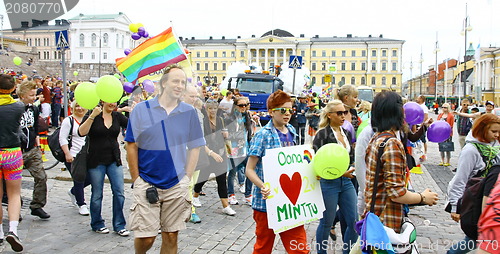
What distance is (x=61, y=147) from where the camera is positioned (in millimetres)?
6254

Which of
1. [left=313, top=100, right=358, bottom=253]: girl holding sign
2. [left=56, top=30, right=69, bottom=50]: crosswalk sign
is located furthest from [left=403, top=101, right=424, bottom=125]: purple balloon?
[left=56, top=30, right=69, bottom=50]: crosswalk sign

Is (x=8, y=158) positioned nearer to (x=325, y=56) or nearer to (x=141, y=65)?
(x=141, y=65)

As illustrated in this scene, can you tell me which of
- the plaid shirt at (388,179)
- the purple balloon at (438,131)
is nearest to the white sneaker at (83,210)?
the plaid shirt at (388,179)

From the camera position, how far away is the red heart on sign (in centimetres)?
395

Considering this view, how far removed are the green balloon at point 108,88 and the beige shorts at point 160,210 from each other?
1.69 m

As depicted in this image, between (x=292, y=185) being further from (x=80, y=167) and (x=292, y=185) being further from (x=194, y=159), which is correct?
(x=80, y=167)

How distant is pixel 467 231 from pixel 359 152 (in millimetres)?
1060

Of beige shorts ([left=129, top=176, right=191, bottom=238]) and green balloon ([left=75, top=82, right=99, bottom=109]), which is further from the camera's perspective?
green balloon ([left=75, top=82, right=99, bottom=109])

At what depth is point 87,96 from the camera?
5250mm

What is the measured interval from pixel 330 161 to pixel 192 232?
2668mm

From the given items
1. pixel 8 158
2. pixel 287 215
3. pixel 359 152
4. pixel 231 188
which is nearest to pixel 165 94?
pixel 287 215

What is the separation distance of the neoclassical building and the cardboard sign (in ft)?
375

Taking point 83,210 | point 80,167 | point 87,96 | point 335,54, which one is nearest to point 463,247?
point 87,96

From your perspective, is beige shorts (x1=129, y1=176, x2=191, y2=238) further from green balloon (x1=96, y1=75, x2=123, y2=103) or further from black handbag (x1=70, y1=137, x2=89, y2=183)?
black handbag (x1=70, y1=137, x2=89, y2=183)
